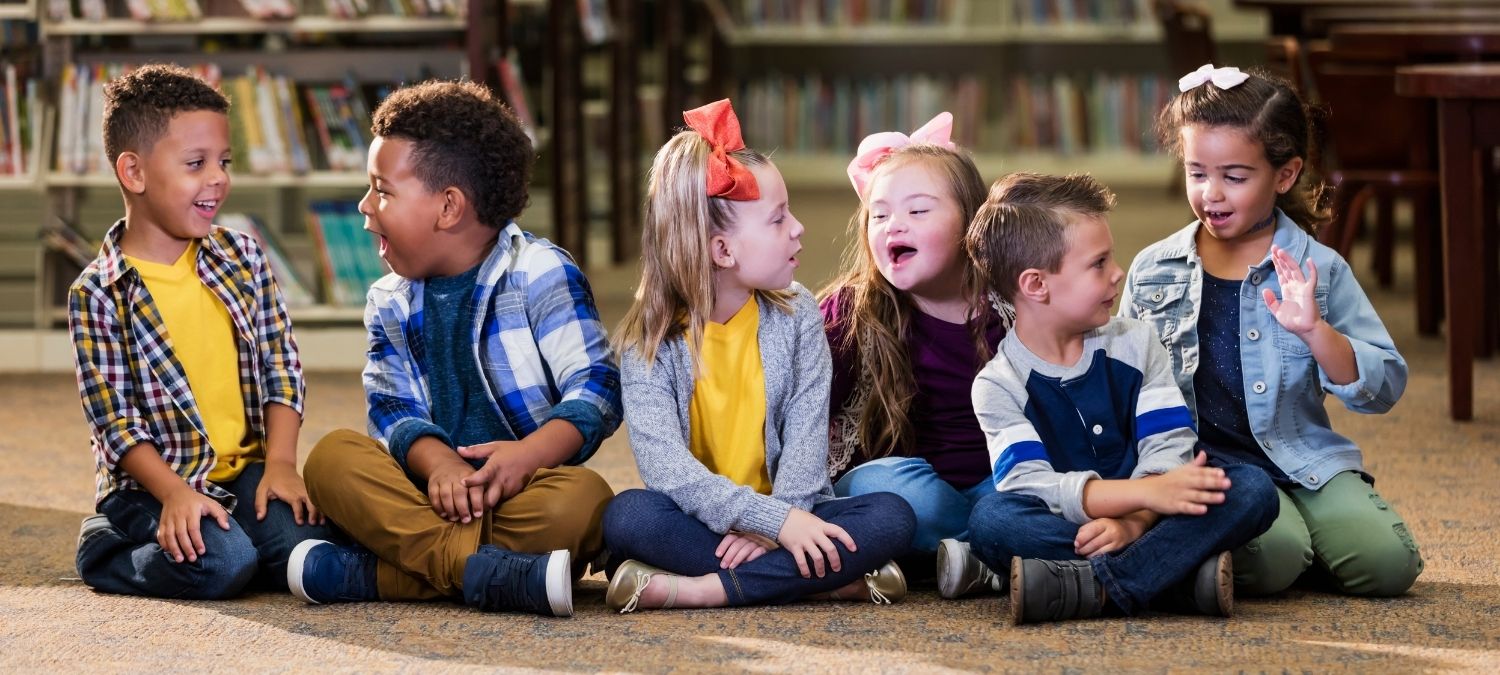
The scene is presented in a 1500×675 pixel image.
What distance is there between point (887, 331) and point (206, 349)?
2.66 feet

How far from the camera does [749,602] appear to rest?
1835 millimetres

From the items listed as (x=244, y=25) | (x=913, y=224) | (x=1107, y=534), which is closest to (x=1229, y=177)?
(x=913, y=224)

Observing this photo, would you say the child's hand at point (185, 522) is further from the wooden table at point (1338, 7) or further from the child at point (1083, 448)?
the wooden table at point (1338, 7)

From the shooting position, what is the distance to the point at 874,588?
1854 mm

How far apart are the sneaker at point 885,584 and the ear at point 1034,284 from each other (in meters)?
0.33

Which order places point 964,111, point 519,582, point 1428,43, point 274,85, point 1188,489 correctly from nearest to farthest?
point 1188,489 < point 519,582 < point 274,85 < point 1428,43 < point 964,111

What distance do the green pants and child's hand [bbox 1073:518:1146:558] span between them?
145mm

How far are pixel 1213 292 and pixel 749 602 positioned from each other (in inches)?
26.2

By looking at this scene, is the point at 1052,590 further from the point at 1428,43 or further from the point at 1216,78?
the point at 1428,43

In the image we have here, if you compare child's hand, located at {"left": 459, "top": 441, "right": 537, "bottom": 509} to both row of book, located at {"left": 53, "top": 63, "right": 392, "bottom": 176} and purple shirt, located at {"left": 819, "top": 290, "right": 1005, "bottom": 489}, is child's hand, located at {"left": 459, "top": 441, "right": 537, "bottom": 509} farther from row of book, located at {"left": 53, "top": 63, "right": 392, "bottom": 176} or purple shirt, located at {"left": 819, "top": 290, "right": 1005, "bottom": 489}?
row of book, located at {"left": 53, "top": 63, "right": 392, "bottom": 176}

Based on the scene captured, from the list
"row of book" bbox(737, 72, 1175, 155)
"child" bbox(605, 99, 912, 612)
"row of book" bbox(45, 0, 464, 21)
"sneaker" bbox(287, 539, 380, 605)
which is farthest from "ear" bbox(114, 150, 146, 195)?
"row of book" bbox(737, 72, 1175, 155)

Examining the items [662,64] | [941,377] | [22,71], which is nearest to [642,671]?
[941,377]

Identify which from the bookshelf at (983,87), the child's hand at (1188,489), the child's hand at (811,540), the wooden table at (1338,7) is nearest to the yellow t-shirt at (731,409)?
the child's hand at (811,540)

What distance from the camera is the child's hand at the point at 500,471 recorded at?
1855 mm
